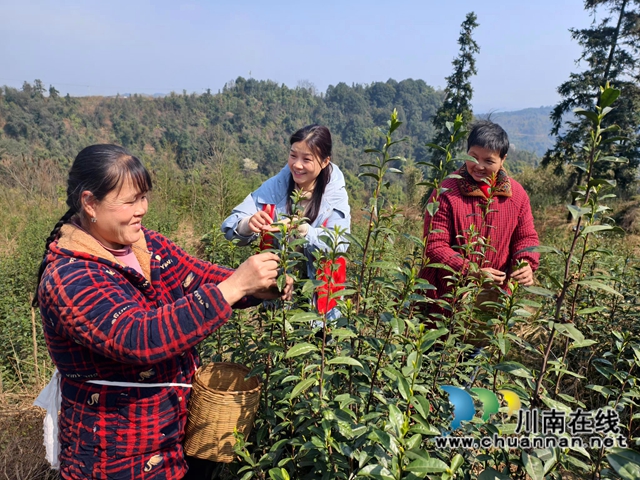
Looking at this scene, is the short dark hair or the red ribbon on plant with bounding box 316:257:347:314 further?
the short dark hair

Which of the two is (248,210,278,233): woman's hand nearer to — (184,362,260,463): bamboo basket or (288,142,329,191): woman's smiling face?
(288,142,329,191): woman's smiling face

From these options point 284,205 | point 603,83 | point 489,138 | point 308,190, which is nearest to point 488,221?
point 489,138

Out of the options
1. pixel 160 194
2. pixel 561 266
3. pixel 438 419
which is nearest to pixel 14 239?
pixel 160 194

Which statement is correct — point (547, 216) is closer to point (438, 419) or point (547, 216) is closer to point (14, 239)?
point (438, 419)

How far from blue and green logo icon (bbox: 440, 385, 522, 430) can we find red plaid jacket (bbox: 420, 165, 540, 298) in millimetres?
934

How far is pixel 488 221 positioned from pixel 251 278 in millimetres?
1607

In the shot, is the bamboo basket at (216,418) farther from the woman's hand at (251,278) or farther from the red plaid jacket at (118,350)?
the woman's hand at (251,278)

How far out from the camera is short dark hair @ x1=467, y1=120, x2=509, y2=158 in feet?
7.70

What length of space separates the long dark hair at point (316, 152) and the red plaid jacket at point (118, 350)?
100 centimetres

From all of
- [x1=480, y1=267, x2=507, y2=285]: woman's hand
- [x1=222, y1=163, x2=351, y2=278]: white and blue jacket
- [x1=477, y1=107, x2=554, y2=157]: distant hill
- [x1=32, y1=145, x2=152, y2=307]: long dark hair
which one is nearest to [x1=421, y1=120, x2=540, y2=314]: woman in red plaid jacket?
[x1=480, y1=267, x2=507, y2=285]: woman's hand

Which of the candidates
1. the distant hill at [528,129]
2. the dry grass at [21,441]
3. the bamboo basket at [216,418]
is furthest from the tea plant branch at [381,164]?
the distant hill at [528,129]

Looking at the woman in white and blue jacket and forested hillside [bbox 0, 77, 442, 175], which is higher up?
forested hillside [bbox 0, 77, 442, 175]

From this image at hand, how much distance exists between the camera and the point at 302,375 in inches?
55.0

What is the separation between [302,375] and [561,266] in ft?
14.5
